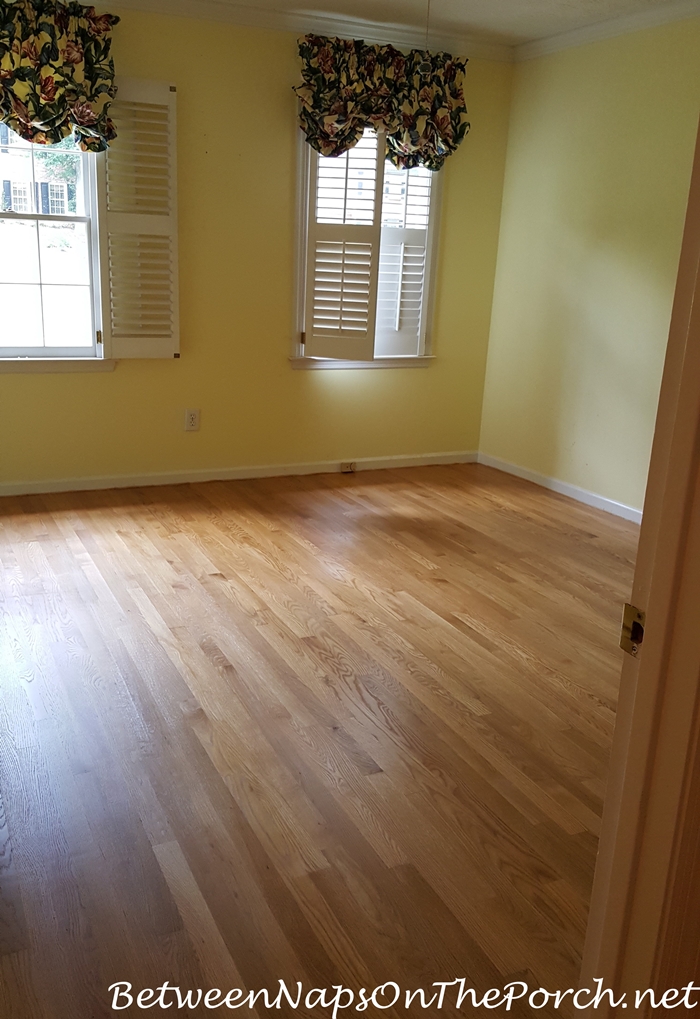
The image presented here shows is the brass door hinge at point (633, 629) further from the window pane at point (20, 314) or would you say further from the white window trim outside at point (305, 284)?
the white window trim outside at point (305, 284)

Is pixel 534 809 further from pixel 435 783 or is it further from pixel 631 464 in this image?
pixel 631 464

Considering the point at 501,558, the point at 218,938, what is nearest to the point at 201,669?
the point at 218,938

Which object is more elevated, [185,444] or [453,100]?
[453,100]

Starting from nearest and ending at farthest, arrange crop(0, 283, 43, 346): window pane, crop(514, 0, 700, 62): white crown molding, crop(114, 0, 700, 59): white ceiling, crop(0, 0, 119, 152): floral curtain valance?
crop(0, 0, 119, 152): floral curtain valance → crop(514, 0, 700, 62): white crown molding → crop(114, 0, 700, 59): white ceiling → crop(0, 283, 43, 346): window pane

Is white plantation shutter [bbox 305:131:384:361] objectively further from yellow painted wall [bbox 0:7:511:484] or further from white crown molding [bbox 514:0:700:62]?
white crown molding [bbox 514:0:700:62]

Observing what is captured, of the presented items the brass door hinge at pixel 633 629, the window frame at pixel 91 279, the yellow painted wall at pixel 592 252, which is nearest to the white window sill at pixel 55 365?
the window frame at pixel 91 279

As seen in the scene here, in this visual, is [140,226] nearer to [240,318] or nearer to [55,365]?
[240,318]

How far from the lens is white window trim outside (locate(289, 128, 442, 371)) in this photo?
4918 mm

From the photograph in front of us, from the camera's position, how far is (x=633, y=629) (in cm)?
102

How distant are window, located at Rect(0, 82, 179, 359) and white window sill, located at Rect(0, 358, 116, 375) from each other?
0.15 feet

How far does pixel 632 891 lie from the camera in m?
1.02

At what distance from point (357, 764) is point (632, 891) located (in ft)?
4.73

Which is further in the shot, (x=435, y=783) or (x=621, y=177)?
(x=621, y=177)

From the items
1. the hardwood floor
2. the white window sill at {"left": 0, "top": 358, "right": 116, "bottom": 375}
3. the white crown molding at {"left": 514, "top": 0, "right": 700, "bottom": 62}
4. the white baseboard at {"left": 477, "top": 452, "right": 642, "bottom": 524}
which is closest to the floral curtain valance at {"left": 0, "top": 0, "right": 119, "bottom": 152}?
the white window sill at {"left": 0, "top": 358, "right": 116, "bottom": 375}
